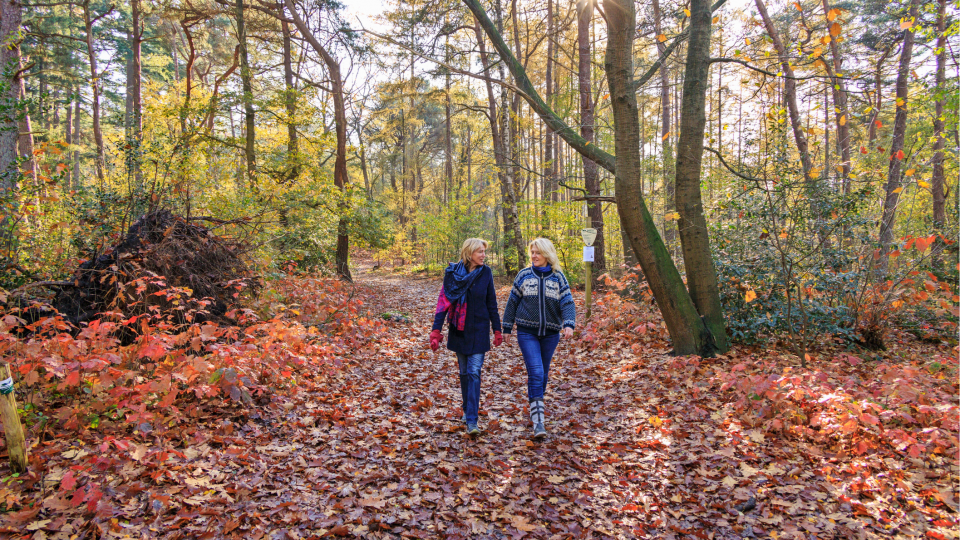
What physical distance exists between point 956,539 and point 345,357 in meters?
6.84

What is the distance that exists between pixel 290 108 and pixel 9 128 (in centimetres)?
896

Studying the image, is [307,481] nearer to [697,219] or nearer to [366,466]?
[366,466]

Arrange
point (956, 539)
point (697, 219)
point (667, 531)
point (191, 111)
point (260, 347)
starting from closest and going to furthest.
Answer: point (956, 539)
point (667, 531)
point (260, 347)
point (697, 219)
point (191, 111)

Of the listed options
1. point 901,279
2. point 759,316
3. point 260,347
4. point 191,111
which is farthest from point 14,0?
point 901,279

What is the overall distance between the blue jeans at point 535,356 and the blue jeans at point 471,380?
18.3 inches

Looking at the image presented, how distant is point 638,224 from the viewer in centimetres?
621

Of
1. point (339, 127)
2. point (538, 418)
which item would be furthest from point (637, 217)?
point (339, 127)

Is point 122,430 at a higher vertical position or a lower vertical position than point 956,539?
higher

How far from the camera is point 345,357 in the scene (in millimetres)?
7207

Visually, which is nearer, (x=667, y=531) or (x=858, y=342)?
(x=667, y=531)

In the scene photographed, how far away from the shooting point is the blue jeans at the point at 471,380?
444 cm

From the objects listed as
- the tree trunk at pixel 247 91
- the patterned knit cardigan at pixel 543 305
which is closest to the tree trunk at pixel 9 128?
the tree trunk at pixel 247 91

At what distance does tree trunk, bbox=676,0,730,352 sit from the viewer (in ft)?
20.0

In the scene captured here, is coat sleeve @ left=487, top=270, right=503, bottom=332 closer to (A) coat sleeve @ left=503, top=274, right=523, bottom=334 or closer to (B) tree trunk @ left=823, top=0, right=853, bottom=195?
(A) coat sleeve @ left=503, top=274, right=523, bottom=334
